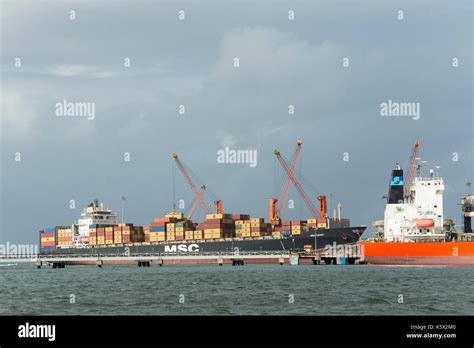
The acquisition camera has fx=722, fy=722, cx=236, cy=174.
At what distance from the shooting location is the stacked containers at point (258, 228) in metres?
143

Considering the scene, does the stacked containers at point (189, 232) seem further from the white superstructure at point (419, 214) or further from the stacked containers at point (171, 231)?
the white superstructure at point (419, 214)

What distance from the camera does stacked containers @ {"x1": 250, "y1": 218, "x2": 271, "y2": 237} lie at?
5640 inches

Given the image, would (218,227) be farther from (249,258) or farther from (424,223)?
(424,223)

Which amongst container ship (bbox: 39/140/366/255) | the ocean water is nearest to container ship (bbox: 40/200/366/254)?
container ship (bbox: 39/140/366/255)

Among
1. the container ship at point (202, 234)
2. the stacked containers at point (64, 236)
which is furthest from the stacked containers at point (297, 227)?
the stacked containers at point (64, 236)

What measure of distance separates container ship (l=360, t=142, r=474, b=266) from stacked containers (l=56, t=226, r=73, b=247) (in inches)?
3608

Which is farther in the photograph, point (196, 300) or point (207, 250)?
point (207, 250)

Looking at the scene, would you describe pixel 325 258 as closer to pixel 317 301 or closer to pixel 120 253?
pixel 120 253

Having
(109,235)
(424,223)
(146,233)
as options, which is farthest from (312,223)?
(424,223)

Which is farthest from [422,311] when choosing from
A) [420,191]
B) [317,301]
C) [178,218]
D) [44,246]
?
[44,246]

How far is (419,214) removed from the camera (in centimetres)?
9388
